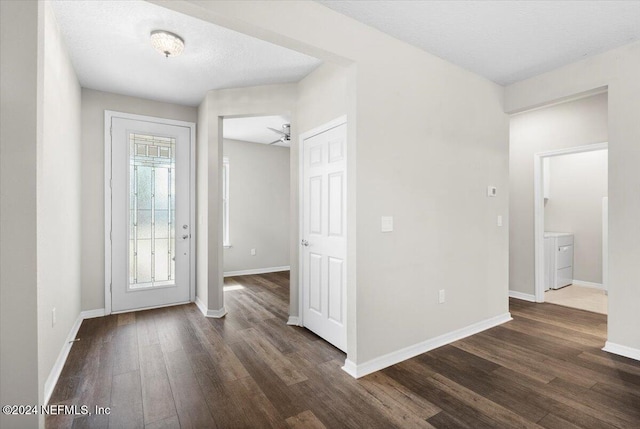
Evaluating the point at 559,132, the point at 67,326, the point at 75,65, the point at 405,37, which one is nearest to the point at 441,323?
the point at 405,37

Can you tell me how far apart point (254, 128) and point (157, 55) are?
7.81 feet

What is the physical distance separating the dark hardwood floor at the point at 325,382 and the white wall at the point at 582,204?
2077 mm

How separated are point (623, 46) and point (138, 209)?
5.42m

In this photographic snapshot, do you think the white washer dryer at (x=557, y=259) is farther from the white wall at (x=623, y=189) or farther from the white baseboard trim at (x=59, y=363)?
the white baseboard trim at (x=59, y=363)

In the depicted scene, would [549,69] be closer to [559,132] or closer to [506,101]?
[506,101]

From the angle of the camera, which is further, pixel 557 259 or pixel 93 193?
pixel 557 259

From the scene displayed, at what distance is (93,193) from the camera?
3.78 m

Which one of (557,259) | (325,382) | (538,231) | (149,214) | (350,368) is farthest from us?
(557,259)

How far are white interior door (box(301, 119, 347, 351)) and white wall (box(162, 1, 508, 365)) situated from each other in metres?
0.38

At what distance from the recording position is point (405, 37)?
2.57 metres

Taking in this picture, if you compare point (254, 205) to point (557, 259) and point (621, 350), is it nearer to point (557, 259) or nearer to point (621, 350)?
point (557, 259)

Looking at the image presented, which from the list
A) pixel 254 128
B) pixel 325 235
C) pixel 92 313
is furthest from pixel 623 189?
pixel 92 313

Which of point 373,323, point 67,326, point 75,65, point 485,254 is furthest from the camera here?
point 485,254

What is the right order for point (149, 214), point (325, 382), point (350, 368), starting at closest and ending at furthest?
point (325, 382) → point (350, 368) → point (149, 214)
